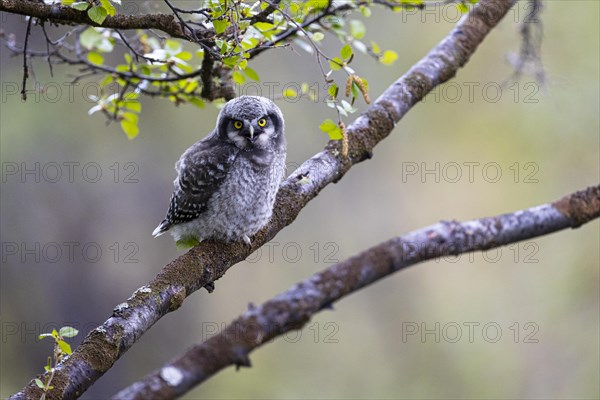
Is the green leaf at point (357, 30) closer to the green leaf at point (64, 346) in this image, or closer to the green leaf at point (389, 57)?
the green leaf at point (389, 57)

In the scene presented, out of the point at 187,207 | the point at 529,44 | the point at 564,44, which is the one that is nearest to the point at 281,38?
the point at 187,207

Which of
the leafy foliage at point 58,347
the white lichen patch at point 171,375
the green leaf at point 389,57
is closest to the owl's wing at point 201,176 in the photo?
the green leaf at point 389,57

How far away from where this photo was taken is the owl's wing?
3.74m

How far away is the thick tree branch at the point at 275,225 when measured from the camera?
7.37 ft

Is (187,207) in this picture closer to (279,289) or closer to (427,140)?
(279,289)

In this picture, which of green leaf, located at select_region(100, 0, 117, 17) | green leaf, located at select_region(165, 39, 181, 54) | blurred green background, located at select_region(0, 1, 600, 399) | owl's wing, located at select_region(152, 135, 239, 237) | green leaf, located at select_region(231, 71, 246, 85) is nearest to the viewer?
green leaf, located at select_region(100, 0, 117, 17)

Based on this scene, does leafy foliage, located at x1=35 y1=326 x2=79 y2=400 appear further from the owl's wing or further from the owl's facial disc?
the owl's facial disc

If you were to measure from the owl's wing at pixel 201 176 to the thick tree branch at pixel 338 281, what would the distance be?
1958mm

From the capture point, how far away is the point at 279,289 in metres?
9.66

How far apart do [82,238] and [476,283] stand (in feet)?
17.9

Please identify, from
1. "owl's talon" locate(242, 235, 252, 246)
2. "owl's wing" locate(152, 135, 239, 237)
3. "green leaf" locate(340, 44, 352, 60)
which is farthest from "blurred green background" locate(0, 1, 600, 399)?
"green leaf" locate(340, 44, 352, 60)

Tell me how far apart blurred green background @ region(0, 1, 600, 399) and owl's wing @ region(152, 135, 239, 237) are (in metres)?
4.54

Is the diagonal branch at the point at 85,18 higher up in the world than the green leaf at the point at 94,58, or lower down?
higher up

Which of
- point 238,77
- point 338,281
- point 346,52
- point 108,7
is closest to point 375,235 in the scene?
point 238,77
